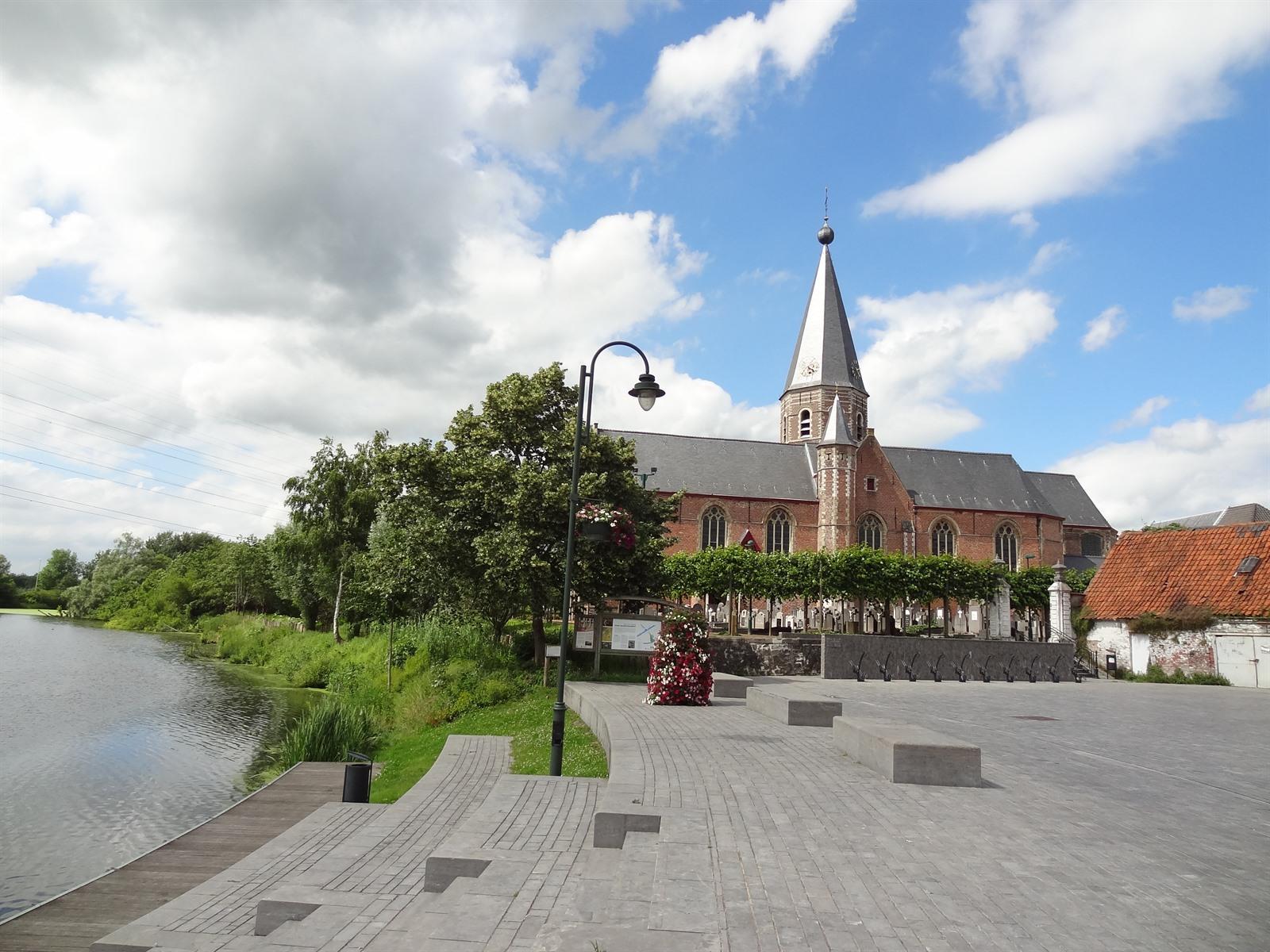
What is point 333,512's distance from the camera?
1608 inches

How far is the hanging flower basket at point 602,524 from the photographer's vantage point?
11711 mm

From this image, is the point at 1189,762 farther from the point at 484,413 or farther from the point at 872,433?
the point at 872,433

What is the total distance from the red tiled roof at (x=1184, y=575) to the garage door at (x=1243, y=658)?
931 mm

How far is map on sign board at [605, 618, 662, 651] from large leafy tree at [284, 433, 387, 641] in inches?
956

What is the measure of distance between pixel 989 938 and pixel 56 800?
15.0m

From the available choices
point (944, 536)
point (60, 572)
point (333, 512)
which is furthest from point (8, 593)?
point (944, 536)

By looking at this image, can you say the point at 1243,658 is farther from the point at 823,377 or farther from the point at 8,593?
the point at 8,593

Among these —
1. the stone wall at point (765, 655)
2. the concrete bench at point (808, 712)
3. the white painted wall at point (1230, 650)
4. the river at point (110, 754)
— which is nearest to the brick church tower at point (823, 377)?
the white painted wall at point (1230, 650)

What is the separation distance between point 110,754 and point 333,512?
24689mm

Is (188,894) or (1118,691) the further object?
(1118,691)

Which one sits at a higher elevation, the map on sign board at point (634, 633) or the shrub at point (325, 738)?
the map on sign board at point (634, 633)

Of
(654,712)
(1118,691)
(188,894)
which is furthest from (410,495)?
(1118,691)

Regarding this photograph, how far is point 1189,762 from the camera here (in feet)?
37.2

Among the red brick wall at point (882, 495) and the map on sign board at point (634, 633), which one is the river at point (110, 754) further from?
the red brick wall at point (882, 495)
